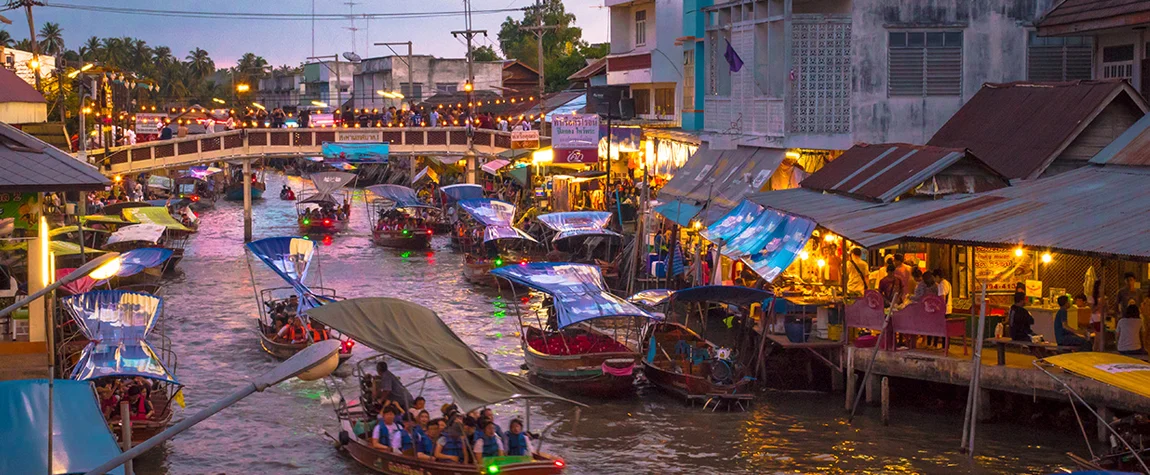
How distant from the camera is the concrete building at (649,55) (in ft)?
147

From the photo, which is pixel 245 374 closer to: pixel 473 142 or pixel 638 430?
pixel 638 430

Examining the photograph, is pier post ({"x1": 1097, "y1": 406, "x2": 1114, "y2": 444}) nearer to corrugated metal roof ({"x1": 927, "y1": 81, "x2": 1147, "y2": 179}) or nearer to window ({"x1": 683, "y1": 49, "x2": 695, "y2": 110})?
corrugated metal roof ({"x1": 927, "y1": 81, "x2": 1147, "y2": 179})

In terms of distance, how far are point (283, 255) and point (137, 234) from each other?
10.3 metres

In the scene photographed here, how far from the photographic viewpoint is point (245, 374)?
2814cm

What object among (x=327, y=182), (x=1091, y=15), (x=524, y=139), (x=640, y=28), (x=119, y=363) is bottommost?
(x=119, y=363)

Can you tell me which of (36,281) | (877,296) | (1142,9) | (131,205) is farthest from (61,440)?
(131,205)

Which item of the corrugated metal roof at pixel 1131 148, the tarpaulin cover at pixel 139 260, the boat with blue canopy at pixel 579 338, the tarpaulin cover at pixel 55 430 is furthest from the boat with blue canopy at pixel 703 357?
the tarpaulin cover at pixel 139 260

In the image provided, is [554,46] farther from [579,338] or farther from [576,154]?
[579,338]

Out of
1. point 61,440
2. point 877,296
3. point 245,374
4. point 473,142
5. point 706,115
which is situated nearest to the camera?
point 61,440

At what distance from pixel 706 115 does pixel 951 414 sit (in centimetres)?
1569

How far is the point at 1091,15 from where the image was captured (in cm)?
2692

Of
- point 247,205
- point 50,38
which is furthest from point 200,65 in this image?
point 247,205

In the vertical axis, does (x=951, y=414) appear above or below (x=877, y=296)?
below

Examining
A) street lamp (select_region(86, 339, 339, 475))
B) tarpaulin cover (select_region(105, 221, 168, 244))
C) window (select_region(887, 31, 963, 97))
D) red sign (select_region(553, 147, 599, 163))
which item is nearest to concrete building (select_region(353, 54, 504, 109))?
red sign (select_region(553, 147, 599, 163))
